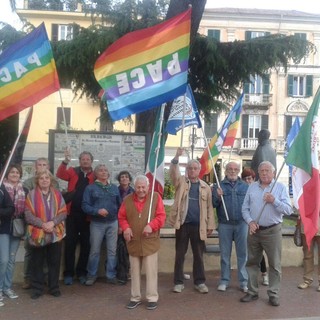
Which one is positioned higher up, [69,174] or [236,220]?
[69,174]

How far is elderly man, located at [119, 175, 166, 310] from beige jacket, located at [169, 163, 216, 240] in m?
0.63

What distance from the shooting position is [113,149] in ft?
30.1

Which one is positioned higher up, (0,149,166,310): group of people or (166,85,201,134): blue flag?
(166,85,201,134): blue flag

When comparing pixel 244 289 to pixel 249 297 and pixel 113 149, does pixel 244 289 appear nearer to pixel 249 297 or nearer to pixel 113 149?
pixel 249 297

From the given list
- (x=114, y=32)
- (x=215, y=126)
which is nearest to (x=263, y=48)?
(x=114, y=32)

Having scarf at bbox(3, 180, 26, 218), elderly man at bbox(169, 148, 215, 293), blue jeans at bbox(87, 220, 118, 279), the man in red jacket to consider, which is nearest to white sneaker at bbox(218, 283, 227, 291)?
elderly man at bbox(169, 148, 215, 293)

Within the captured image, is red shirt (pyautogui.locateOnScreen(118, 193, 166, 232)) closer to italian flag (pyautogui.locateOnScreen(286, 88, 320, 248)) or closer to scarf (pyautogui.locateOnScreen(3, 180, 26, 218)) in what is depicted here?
scarf (pyautogui.locateOnScreen(3, 180, 26, 218))

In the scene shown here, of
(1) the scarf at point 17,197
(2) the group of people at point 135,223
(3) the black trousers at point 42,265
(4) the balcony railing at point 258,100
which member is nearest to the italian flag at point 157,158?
(2) the group of people at point 135,223

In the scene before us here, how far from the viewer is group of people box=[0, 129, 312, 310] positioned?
21.9 feet

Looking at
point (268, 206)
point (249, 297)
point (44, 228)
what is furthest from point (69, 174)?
point (249, 297)

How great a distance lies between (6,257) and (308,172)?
395 cm

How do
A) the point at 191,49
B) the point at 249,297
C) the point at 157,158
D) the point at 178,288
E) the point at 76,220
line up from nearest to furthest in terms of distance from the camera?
the point at 249,297 → the point at 178,288 → the point at 157,158 → the point at 76,220 → the point at 191,49

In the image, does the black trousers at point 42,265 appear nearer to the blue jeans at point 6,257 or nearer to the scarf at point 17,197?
the blue jeans at point 6,257

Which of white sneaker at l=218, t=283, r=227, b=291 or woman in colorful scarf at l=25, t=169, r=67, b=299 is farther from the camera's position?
white sneaker at l=218, t=283, r=227, b=291
